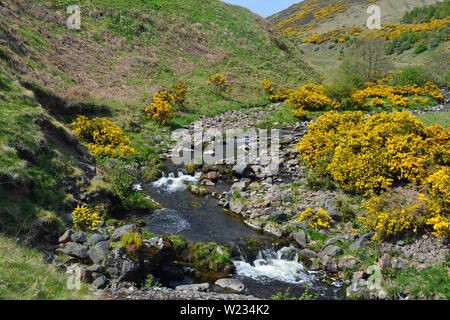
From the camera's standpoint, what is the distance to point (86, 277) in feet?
30.3

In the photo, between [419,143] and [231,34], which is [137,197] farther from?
[231,34]

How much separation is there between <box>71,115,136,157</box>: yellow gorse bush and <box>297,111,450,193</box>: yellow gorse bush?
549 inches

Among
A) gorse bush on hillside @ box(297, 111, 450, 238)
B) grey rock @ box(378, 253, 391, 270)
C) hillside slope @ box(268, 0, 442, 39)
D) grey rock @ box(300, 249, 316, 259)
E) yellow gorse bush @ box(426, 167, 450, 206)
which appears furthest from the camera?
hillside slope @ box(268, 0, 442, 39)

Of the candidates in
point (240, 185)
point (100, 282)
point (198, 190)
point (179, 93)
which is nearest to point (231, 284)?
point (100, 282)

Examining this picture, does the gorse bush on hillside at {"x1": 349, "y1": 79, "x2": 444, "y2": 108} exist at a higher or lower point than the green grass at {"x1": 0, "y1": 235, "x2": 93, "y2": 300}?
higher

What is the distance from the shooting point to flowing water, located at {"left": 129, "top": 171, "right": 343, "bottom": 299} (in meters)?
11.4

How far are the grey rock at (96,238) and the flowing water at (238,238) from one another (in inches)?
118

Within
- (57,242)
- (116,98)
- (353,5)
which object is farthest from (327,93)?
(353,5)

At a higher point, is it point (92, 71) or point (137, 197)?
point (92, 71)

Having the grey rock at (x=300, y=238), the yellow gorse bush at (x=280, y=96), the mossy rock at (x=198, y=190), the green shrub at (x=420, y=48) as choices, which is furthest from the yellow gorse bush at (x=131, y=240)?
the green shrub at (x=420, y=48)

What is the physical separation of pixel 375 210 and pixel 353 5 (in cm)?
14385

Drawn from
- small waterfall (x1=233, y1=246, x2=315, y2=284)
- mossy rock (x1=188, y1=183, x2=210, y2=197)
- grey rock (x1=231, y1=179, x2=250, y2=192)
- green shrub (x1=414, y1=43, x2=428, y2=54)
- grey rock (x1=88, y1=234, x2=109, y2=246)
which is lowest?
small waterfall (x1=233, y1=246, x2=315, y2=284)

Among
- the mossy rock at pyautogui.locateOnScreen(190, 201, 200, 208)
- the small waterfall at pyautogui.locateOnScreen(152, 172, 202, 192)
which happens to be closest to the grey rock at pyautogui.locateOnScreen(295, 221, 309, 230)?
the mossy rock at pyautogui.locateOnScreen(190, 201, 200, 208)

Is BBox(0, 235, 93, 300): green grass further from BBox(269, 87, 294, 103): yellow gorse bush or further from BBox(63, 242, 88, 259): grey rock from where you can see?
BBox(269, 87, 294, 103): yellow gorse bush
